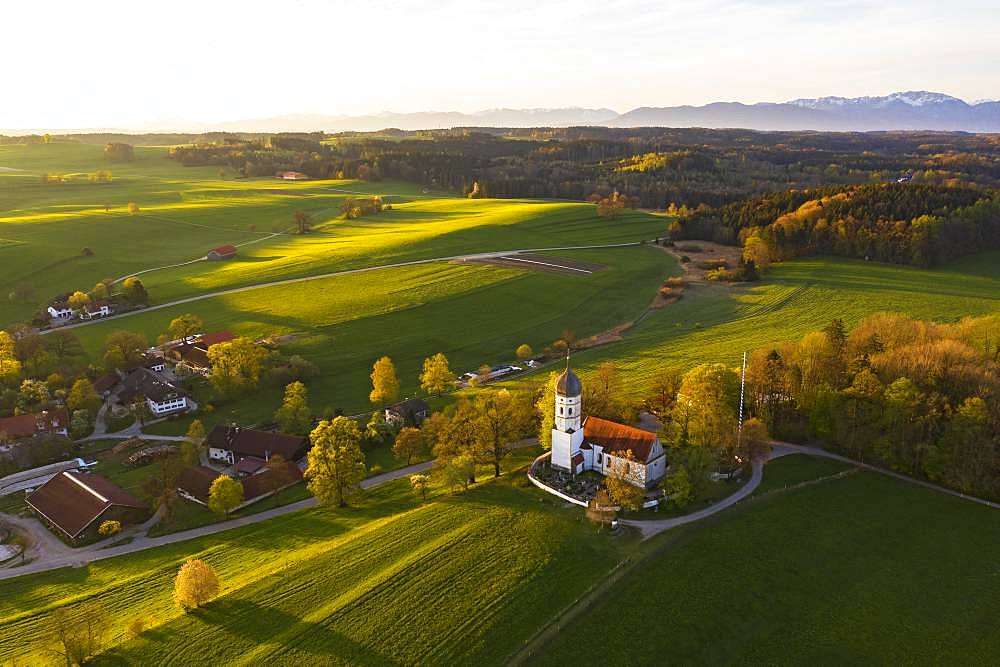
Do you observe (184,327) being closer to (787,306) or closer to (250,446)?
(250,446)

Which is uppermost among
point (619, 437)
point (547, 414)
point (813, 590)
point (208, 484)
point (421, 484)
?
point (547, 414)

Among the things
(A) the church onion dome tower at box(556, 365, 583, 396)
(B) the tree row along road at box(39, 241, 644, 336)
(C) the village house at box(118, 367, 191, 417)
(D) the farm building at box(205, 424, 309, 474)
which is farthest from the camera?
(B) the tree row along road at box(39, 241, 644, 336)

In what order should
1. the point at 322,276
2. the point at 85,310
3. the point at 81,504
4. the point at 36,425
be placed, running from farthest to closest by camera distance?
the point at 322,276
the point at 85,310
the point at 36,425
the point at 81,504

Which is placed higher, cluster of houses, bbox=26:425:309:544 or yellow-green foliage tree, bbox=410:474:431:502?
yellow-green foliage tree, bbox=410:474:431:502

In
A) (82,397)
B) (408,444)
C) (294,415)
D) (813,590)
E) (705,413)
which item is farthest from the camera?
(82,397)

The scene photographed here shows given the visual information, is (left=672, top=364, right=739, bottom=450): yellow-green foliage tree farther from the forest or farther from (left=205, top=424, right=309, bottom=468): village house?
(left=205, top=424, right=309, bottom=468): village house

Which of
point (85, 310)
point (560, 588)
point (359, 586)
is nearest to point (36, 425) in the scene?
point (85, 310)

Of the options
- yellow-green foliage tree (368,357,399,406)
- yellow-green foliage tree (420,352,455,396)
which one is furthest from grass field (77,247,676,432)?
yellow-green foliage tree (420,352,455,396)
